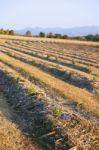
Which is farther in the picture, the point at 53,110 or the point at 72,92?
the point at 72,92

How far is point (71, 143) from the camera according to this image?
12.0 meters

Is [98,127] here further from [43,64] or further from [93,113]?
[43,64]

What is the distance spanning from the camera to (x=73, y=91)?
67.2ft

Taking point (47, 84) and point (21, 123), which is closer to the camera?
point (21, 123)

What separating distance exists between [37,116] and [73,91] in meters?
6.02

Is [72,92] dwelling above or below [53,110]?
below

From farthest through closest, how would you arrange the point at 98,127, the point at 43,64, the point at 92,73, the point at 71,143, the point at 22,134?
the point at 43,64 < the point at 92,73 < the point at 98,127 < the point at 22,134 < the point at 71,143

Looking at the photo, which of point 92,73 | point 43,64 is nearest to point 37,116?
point 92,73

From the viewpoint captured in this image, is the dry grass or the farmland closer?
the farmland

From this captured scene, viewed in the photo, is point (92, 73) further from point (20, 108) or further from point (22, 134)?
point (22, 134)

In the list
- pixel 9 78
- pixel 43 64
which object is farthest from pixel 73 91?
pixel 43 64

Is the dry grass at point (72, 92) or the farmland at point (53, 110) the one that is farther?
the dry grass at point (72, 92)

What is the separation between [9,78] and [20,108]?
653 cm

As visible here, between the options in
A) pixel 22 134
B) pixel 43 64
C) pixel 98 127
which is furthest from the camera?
pixel 43 64
